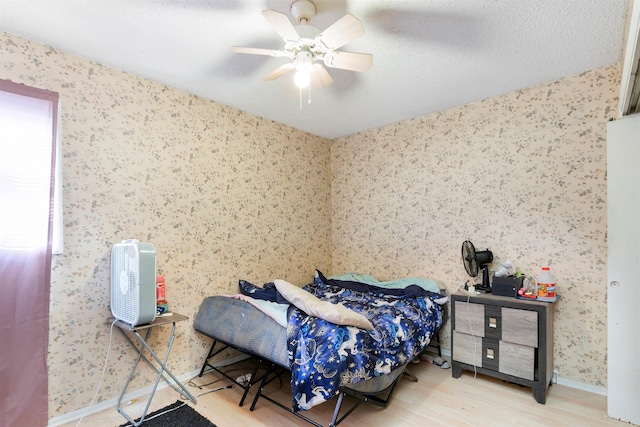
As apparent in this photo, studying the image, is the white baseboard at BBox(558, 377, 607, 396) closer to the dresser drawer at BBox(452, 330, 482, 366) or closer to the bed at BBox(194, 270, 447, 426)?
the dresser drawer at BBox(452, 330, 482, 366)

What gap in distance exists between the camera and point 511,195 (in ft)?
9.25

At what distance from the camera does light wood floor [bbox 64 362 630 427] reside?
2.10 metres

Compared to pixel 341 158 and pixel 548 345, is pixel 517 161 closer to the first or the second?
pixel 548 345

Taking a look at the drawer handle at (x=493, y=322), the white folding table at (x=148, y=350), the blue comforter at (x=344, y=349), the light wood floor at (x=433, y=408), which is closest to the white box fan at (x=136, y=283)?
the white folding table at (x=148, y=350)

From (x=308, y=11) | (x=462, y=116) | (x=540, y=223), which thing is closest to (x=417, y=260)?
(x=540, y=223)

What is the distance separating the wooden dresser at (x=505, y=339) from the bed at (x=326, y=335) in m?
0.27

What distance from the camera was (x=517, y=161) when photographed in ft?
9.16

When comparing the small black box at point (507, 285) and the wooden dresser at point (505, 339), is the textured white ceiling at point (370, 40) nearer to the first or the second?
the small black box at point (507, 285)

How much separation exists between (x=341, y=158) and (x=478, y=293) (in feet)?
7.41

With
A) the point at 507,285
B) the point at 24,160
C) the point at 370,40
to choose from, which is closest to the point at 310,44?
the point at 370,40

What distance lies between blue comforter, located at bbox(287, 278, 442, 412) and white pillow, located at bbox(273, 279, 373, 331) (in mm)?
36

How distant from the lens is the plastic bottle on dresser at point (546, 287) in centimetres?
243

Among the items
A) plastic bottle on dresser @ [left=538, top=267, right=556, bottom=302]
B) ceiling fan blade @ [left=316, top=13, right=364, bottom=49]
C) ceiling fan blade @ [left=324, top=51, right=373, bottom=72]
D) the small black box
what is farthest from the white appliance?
ceiling fan blade @ [left=316, top=13, right=364, bottom=49]

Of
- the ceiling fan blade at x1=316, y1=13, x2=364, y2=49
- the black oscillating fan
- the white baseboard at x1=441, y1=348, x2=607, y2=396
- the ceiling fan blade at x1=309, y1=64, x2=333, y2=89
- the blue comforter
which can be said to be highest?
the ceiling fan blade at x1=316, y1=13, x2=364, y2=49
